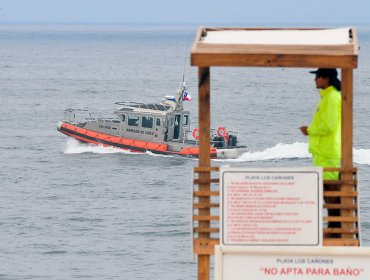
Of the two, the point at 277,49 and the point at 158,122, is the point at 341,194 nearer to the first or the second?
the point at 277,49

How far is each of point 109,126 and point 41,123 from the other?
21275 millimetres

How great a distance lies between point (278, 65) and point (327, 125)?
49.3 inches

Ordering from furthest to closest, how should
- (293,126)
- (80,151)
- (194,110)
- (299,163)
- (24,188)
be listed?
(194,110)
(293,126)
(80,151)
(299,163)
(24,188)

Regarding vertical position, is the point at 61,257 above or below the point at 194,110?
below

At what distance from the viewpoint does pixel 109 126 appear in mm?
64812

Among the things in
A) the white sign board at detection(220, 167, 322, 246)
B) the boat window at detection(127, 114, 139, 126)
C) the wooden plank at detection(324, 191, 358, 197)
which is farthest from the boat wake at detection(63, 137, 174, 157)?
the white sign board at detection(220, 167, 322, 246)

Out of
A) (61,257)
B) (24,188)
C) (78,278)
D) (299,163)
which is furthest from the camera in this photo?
(299,163)

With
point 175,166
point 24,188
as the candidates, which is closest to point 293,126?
point 175,166

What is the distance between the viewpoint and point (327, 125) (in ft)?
41.4

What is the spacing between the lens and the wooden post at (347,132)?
38.8ft

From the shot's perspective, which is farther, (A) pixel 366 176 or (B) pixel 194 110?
(B) pixel 194 110

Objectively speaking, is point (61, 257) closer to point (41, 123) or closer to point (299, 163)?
point (299, 163)

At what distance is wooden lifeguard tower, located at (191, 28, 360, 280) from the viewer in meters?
11.7

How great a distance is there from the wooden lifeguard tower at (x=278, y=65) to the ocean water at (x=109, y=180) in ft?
84.1
